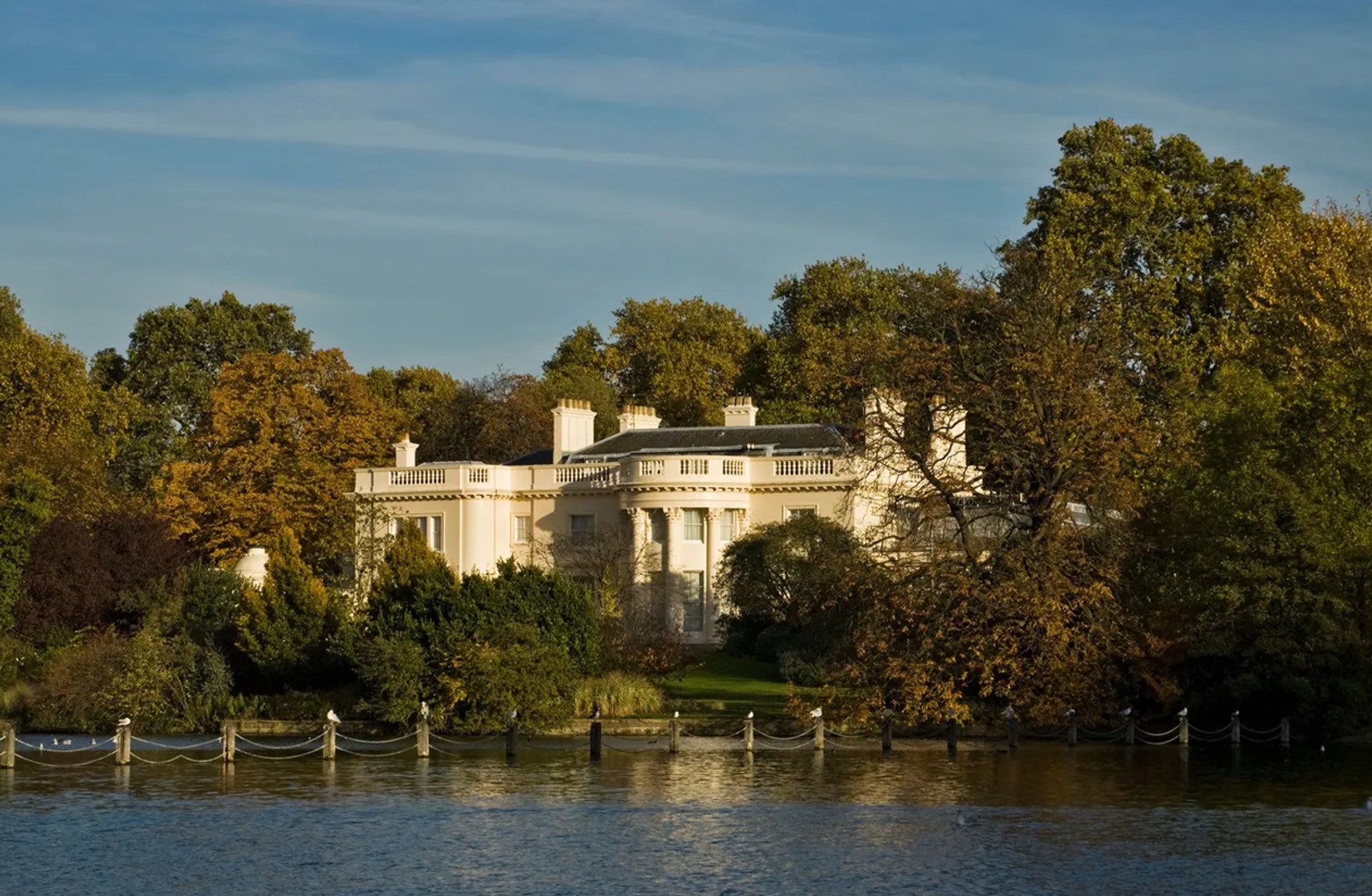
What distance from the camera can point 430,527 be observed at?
7144 cm

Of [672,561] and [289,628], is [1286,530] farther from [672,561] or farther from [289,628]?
[672,561]

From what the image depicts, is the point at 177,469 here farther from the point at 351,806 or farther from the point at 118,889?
the point at 118,889

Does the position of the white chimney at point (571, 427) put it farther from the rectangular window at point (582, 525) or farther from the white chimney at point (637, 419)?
the rectangular window at point (582, 525)

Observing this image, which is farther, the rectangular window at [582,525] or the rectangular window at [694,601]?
the rectangular window at [582,525]

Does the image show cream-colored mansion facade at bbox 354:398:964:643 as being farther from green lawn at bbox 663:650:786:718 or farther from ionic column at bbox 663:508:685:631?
green lawn at bbox 663:650:786:718

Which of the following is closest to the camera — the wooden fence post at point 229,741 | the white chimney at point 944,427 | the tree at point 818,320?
the wooden fence post at point 229,741

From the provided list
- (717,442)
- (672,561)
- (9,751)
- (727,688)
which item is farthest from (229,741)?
(717,442)

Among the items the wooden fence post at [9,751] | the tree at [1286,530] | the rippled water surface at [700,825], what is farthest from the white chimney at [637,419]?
the wooden fence post at [9,751]

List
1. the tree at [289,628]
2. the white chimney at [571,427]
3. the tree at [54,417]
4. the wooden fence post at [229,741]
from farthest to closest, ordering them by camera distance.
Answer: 1. the white chimney at [571,427]
2. the tree at [54,417]
3. the tree at [289,628]
4. the wooden fence post at [229,741]

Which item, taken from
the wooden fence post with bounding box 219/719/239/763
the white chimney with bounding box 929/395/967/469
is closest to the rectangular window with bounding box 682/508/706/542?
the white chimney with bounding box 929/395/967/469

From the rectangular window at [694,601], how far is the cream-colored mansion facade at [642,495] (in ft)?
0.15

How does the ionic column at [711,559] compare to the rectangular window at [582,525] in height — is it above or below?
below

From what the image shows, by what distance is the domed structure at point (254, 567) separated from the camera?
56.2 meters

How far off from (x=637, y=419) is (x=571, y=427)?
345 cm
